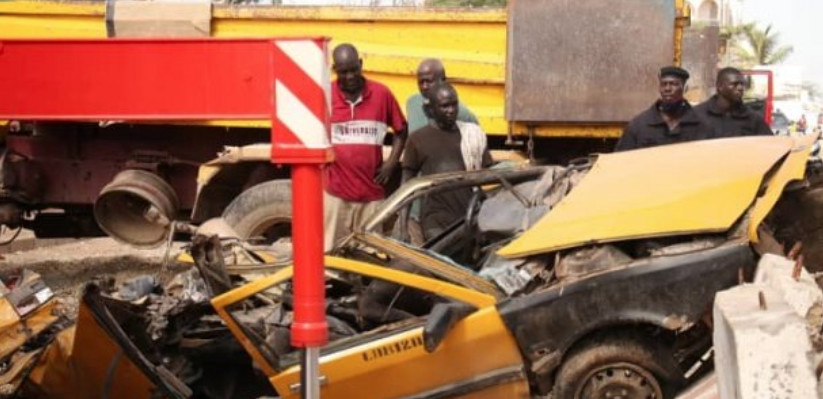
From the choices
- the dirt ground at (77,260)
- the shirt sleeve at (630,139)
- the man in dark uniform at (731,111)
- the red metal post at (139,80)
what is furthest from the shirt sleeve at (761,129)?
the dirt ground at (77,260)

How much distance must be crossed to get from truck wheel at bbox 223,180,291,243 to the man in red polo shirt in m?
1.27

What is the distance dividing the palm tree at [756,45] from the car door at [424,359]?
49018mm

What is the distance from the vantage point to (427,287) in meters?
5.02

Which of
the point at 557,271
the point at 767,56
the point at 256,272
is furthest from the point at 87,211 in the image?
the point at 767,56

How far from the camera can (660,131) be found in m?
6.82

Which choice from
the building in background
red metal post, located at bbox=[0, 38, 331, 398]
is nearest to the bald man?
red metal post, located at bbox=[0, 38, 331, 398]

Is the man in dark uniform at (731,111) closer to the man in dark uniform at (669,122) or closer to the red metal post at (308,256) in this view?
the man in dark uniform at (669,122)

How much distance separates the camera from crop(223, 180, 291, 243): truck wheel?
849 cm

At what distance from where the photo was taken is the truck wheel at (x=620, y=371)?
196 inches

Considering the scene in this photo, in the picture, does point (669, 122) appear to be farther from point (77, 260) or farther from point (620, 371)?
point (77, 260)

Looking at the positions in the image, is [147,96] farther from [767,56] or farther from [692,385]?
[767,56]

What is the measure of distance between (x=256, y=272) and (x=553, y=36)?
346 centimetres

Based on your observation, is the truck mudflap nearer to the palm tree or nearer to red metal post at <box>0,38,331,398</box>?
red metal post at <box>0,38,331,398</box>

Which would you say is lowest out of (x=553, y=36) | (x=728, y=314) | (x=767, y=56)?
(x=767, y=56)
